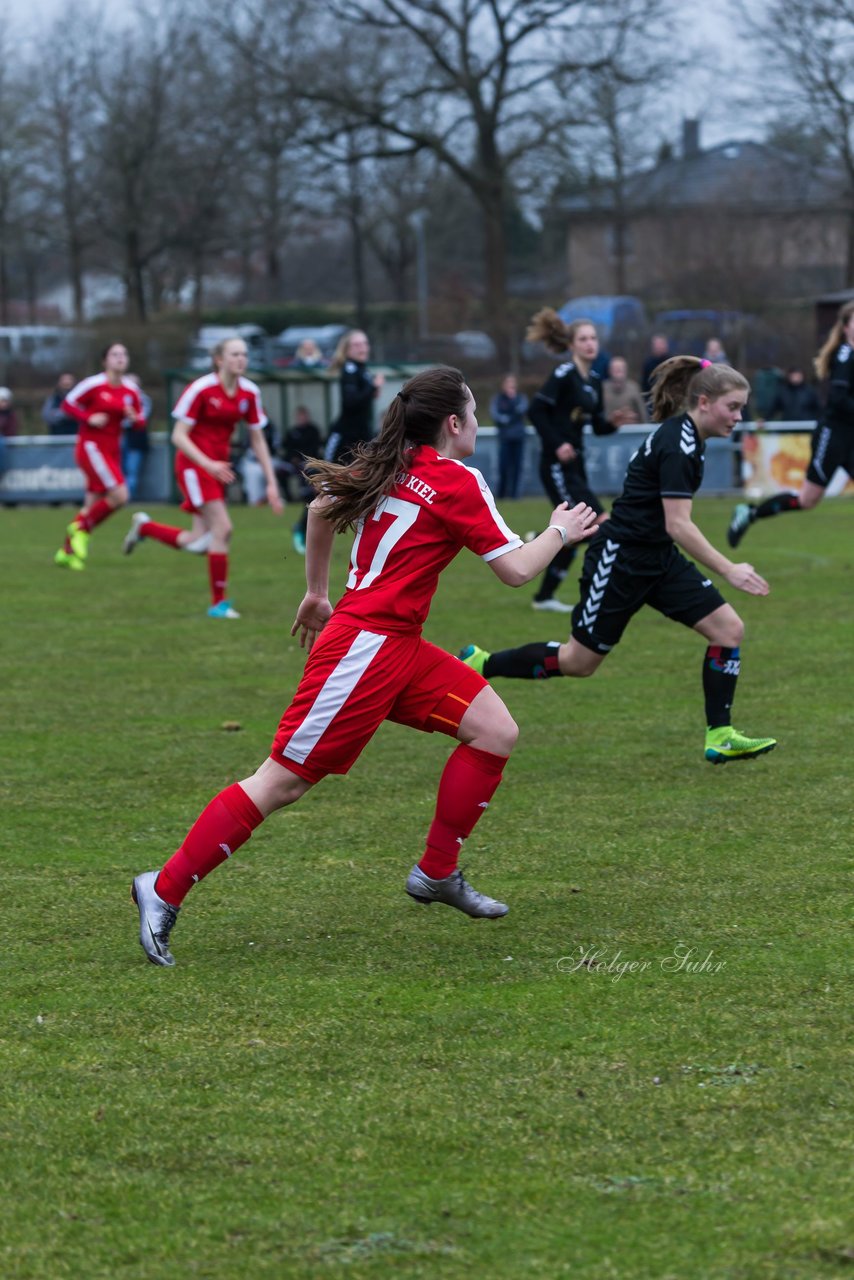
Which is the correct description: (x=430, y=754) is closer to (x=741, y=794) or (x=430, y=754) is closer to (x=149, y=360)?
(x=741, y=794)

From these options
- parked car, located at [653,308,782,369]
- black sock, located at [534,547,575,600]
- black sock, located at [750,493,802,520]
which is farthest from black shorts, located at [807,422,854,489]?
parked car, located at [653,308,782,369]

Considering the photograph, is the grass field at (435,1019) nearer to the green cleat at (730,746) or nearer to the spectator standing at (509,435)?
the green cleat at (730,746)

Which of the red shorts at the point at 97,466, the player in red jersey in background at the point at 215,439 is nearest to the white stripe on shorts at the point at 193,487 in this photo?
the player in red jersey in background at the point at 215,439

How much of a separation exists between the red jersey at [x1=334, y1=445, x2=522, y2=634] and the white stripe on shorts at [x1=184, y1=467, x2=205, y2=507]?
7614mm

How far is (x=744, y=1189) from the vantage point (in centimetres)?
327

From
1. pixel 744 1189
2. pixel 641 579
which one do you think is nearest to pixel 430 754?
pixel 641 579

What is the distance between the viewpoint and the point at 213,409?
12.4 m

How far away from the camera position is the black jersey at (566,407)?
1216 cm

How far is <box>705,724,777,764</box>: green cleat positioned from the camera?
23.9ft

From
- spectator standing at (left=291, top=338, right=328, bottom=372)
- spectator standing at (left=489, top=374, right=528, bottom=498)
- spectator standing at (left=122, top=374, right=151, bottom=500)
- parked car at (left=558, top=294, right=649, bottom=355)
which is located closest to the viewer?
spectator standing at (left=291, top=338, right=328, bottom=372)

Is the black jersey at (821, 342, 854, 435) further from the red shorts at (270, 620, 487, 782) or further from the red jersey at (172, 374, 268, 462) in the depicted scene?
the red shorts at (270, 620, 487, 782)

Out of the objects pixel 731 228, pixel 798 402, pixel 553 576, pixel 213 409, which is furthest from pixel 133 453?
pixel 731 228

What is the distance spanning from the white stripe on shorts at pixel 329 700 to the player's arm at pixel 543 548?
44cm

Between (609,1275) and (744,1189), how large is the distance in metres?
0.41
